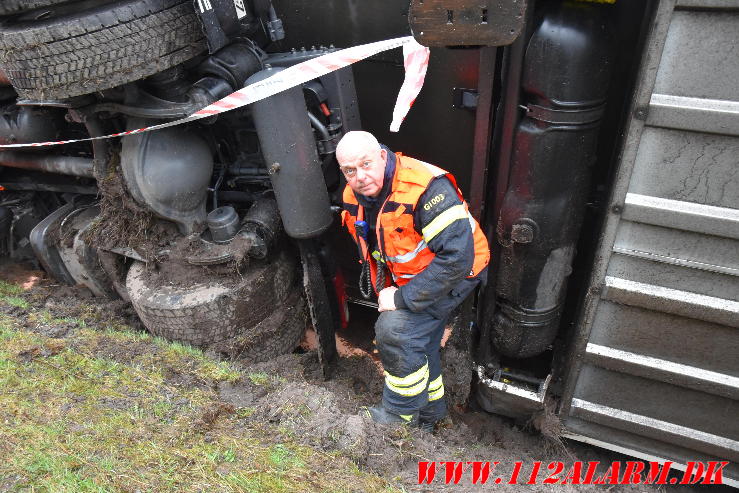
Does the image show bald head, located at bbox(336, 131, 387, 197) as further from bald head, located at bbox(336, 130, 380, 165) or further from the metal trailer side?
the metal trailer side

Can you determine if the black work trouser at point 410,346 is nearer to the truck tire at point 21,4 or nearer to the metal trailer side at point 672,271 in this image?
the metal trailer side at point 672,271

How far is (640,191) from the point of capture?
2.41m

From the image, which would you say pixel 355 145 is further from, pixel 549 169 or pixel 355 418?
pixel 355 418

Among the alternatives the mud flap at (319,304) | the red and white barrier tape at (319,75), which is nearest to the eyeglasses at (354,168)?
the red and white barrier tape at (319,75)

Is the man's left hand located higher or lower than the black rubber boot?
higher

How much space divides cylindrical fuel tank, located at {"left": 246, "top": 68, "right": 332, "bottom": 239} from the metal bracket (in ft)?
3.26

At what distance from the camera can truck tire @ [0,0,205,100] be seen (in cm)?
271

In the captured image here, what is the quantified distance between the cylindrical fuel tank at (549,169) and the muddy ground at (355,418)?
26.8 inches

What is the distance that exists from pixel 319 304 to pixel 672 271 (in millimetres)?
2164

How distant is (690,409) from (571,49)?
202 cm

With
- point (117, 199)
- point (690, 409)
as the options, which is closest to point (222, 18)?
point (117, 199)

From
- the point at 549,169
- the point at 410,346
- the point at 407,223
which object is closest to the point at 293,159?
the point at 407,223

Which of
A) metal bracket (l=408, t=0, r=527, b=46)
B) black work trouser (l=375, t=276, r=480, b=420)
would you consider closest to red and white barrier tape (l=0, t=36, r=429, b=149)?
metal bracket (l=408, t=0, r=527, b=46)

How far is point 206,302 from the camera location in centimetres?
343
